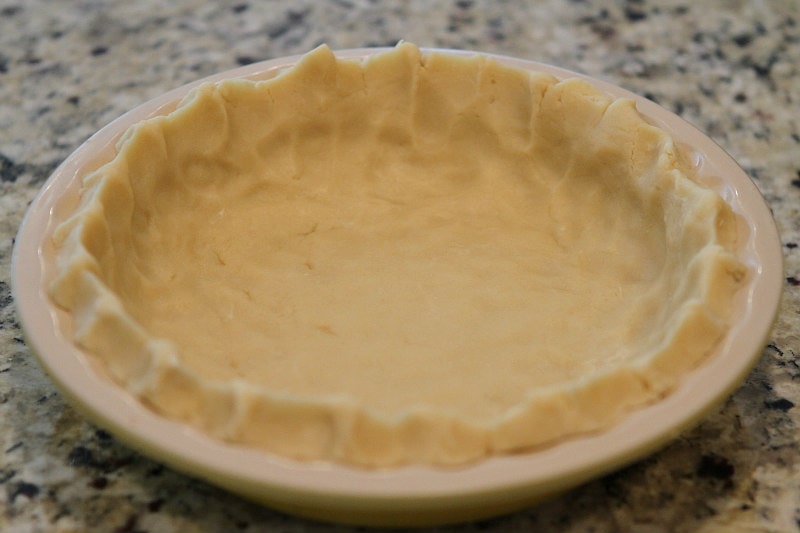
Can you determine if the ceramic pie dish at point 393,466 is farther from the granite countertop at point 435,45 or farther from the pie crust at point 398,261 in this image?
the granite countertop at point 435,45

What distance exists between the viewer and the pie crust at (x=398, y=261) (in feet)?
2.75

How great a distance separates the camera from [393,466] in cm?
80

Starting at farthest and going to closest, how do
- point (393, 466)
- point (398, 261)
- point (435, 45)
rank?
point (435, 45) < point (398, 261) < point (393, 466)

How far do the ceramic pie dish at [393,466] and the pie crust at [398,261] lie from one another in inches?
0.6

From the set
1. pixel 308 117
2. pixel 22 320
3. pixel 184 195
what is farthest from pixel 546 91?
pixel 22 320

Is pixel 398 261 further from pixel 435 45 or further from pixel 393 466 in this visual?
pixel 435 45

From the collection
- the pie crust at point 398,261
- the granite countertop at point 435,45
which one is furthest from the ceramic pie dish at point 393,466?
the granite countertop at point 435,45

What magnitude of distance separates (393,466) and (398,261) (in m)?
0.44

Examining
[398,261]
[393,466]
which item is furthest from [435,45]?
[393,466]

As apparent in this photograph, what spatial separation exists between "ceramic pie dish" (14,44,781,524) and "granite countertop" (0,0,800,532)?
148 mm

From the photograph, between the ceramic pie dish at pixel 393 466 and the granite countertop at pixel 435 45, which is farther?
the granite countertop at pixel 435 45

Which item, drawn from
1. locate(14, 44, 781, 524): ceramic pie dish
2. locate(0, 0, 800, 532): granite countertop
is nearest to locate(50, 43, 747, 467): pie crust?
locate(14, 44, 781, 524): ceramic pie dish

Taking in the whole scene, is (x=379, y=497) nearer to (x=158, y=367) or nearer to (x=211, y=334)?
(x=158, y=367)

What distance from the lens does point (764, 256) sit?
3.29 feet
